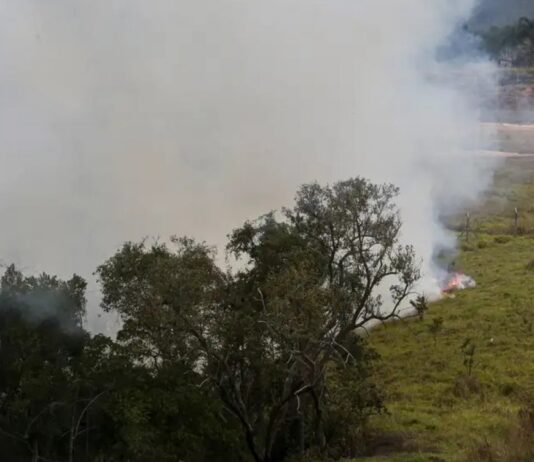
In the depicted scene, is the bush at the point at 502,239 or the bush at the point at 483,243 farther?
the bush at the point at 502,239

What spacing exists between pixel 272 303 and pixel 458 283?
22231mm

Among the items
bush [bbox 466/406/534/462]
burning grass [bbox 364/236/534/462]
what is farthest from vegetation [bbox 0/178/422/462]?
bush [bbox 466/406/534/462]

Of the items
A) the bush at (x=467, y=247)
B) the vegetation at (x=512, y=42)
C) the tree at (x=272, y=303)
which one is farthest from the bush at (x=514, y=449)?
the vegetation at (x=512, y=42)

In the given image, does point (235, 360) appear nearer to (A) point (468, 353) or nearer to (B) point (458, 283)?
(A) point (468, 353)

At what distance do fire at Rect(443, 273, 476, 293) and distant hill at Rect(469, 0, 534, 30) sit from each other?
2846 inches

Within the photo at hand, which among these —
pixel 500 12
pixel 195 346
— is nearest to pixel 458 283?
pixel 195 346

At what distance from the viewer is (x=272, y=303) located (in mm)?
15695

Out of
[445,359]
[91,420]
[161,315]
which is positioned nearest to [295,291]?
[161,315]

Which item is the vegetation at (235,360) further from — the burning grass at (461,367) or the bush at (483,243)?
the bush at (483,243)

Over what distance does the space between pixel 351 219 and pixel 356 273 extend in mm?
1281

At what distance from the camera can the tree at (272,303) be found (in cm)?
1583

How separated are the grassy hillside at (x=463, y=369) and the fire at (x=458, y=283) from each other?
21.5 inches

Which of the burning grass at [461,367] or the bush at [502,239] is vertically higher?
the bush at [502,239]

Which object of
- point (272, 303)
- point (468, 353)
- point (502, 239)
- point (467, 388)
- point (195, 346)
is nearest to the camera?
point (272, 303)
